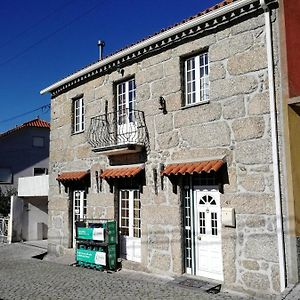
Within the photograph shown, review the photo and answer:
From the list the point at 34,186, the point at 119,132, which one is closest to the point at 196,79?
the point at 119,132

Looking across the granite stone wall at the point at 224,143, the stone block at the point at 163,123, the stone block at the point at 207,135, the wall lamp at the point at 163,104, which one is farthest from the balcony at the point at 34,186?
the stone block at the point at 207,135

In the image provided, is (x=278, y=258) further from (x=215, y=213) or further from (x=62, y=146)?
(x=62, y=146)

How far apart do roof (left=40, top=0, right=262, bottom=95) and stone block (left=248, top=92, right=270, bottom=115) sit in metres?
2.04

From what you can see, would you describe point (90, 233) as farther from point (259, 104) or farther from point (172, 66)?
point (259, 104)

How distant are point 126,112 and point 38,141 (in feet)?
59.2

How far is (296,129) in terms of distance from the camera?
8273 mm

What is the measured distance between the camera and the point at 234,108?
9125 mm

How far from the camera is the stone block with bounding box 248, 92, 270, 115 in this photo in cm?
849

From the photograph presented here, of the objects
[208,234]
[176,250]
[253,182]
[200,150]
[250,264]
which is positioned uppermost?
[200,150]

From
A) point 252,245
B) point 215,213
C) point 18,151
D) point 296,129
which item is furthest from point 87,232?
point 18,151

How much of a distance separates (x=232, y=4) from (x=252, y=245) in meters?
5.46

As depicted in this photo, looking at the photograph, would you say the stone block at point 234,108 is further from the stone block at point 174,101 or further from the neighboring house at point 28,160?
the neighboring house at point 28,160

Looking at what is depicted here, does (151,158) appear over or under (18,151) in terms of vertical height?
under

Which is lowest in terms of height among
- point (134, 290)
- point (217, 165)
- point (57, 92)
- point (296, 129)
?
point (134, 290)
